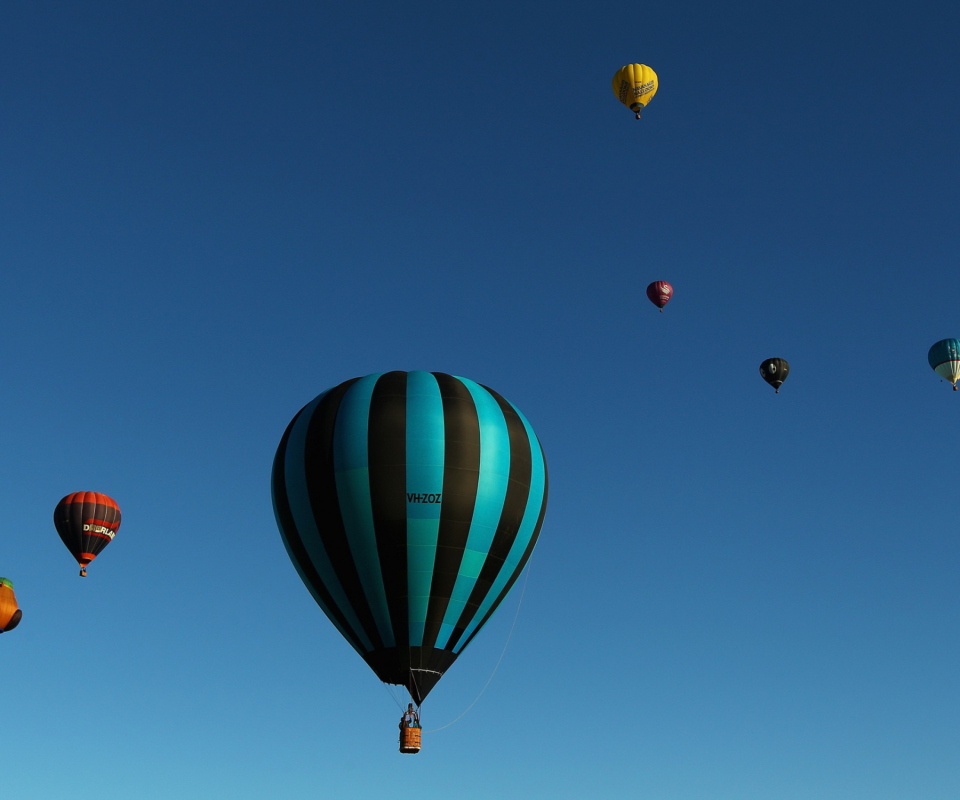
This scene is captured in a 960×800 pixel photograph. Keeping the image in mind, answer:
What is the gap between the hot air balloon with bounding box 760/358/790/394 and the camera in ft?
189

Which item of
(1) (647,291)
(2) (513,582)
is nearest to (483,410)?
(2) (513,582)

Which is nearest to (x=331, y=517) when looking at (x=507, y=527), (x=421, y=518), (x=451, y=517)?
(x=421, y=518)

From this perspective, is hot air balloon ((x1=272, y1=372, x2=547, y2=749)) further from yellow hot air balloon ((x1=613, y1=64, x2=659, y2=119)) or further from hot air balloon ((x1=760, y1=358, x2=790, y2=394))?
hot air balloon ((x1=760, y1=358, x2=790, y2=394))

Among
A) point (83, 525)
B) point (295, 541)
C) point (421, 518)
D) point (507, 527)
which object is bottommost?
point (421, 518)

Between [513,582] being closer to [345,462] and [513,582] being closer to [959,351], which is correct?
[345,462]

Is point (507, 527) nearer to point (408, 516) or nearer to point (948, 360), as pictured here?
point (408, 516)

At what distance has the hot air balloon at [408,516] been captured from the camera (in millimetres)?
35438

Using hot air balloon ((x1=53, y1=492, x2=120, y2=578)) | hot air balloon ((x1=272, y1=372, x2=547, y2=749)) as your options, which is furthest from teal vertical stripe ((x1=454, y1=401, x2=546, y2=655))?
hot air balloon ((x1=53, y1=492, x2=120, y2=578))

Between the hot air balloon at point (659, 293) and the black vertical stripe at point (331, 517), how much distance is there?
67.2ft

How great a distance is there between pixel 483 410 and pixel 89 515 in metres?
21.7

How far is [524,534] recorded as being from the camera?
37.2 meters

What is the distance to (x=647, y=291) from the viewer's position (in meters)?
54.1

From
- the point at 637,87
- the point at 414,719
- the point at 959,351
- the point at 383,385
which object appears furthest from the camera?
the point at 959,351

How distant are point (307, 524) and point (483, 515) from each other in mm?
4728
